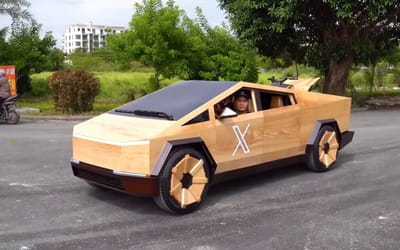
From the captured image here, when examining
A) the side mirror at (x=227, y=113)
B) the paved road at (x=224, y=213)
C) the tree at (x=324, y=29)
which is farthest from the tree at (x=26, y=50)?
the side mirror at (x=227, y=113)

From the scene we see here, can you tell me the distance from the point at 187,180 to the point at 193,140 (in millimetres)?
438

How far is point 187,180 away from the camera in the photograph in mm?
5648

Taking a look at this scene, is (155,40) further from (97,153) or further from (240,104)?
(97,153)

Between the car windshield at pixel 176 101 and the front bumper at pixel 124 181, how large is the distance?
81 cm

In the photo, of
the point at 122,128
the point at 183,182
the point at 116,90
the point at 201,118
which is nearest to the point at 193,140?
the point at 201,118

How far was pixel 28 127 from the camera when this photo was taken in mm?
13469

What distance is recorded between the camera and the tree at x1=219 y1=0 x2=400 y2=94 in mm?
Answer: 16422

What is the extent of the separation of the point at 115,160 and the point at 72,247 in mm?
1153

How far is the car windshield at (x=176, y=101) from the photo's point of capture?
5.97 m

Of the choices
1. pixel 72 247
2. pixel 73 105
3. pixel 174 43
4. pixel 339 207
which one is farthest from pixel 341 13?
pixel 72 247

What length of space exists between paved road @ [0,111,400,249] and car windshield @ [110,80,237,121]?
1041 millimetres

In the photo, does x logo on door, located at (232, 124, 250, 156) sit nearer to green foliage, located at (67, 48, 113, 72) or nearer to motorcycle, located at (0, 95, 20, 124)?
motorcycle, located at (0, 95, 20, 124)

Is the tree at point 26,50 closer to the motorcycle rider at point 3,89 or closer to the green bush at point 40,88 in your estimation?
the green bush at point 40,88

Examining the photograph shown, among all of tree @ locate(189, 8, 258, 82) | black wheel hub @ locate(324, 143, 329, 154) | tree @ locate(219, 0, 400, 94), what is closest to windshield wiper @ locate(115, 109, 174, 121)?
black wheel hub @ locate(324, 143, 329, 154)
